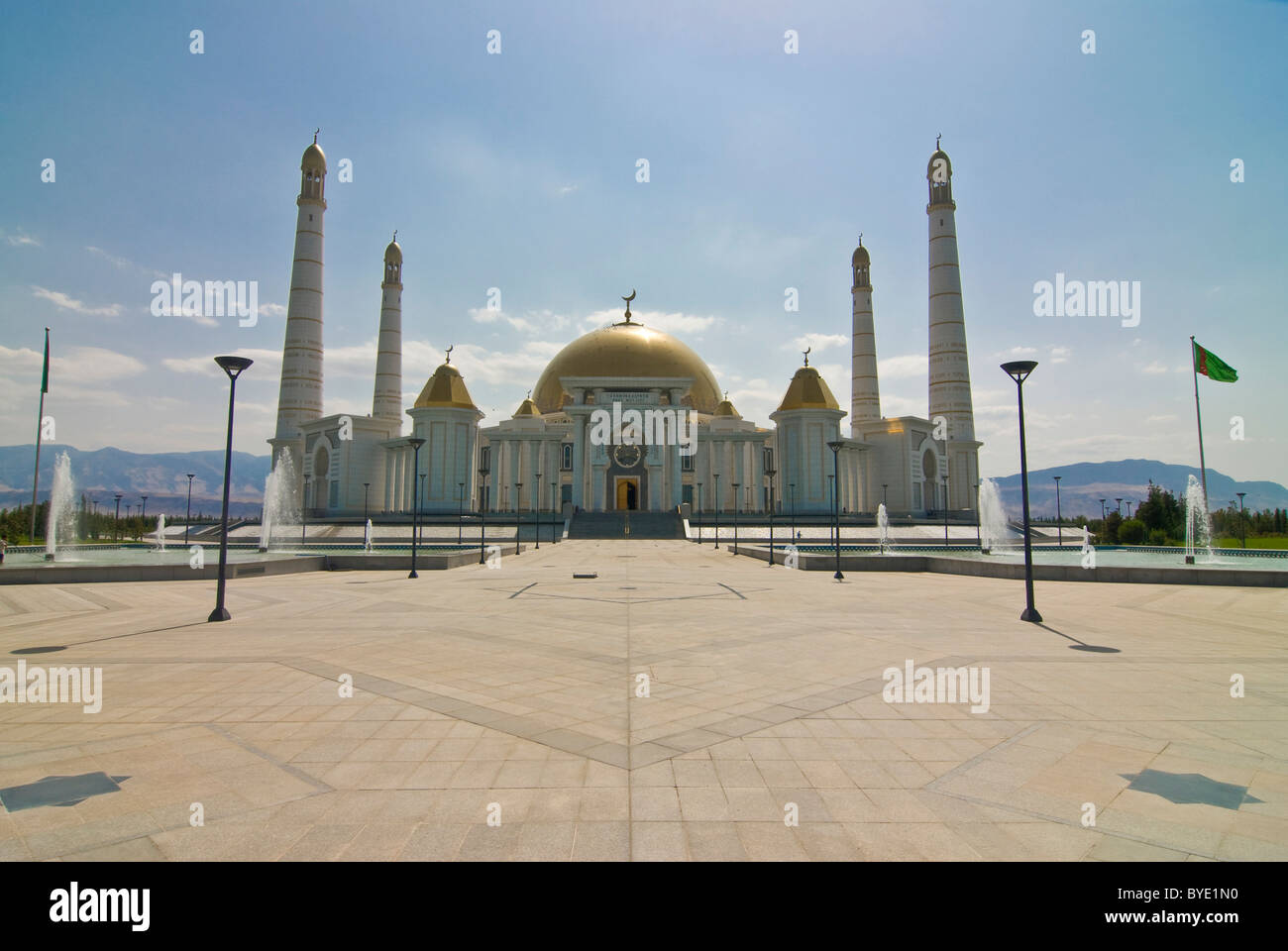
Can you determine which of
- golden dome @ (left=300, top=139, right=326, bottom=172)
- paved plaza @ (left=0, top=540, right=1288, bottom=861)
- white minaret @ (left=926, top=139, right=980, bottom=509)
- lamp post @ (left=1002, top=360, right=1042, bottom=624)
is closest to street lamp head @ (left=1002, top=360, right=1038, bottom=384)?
lamp post @ (left=1002, top=360, right=1042, bottom=624)

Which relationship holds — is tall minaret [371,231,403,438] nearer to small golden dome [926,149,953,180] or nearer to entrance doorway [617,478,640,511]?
entrance doorway [617,478,640,511]

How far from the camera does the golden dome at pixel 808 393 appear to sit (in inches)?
2147

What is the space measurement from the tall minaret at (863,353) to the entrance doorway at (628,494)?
839 inches

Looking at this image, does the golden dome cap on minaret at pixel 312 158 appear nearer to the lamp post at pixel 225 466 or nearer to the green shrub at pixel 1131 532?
the lamp post at pixel 225 466

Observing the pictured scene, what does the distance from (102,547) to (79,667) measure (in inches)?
1334

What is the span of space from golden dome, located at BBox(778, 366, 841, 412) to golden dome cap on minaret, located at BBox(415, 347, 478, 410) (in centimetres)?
2581

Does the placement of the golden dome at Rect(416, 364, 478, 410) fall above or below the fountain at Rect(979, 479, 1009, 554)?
above

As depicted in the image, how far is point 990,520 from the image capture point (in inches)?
1583

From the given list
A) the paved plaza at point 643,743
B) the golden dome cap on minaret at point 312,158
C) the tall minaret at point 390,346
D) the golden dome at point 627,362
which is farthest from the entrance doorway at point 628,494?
the paved plaza at point 643,743

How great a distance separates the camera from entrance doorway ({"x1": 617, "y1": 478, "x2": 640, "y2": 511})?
54281 millimetres

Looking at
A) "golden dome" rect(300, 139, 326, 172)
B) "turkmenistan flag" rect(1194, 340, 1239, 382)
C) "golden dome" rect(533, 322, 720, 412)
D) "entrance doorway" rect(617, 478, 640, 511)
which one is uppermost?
"golden dome" rect(300, 139, 326, 172)

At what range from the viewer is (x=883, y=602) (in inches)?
548

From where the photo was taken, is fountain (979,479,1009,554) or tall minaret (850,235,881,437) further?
tall minaret (850,235,881,437)

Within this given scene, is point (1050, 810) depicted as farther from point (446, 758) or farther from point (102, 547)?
point (102, 547)
